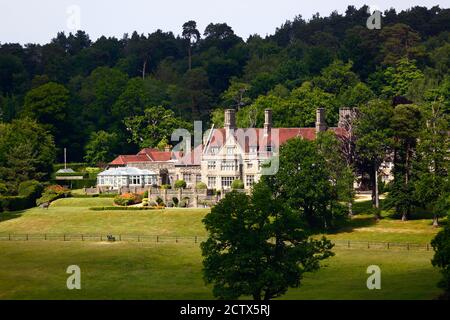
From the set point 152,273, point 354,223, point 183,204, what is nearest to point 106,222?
point 183,204

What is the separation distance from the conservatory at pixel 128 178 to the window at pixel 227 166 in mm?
10237

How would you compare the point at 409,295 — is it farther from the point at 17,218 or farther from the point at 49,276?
the point at 17,218

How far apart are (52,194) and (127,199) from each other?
10941 millimetres

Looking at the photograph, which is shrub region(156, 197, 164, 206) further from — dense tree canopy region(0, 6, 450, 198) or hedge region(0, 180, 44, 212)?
dense tree canopy region(0, 6, 450, 198)

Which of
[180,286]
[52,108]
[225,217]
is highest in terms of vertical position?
[52,108]

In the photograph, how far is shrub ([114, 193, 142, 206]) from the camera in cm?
11169

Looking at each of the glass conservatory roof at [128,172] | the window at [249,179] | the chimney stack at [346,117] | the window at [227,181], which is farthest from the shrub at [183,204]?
the chimney stack at [346,117]

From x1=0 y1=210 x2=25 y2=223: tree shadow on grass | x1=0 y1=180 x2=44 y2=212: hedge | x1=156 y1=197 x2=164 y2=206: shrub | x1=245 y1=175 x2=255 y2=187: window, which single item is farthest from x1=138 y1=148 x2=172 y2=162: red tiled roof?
x1=0 y1=210 x2=25 y2=223: tree shadow on grass

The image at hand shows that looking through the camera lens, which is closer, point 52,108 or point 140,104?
point 52,108

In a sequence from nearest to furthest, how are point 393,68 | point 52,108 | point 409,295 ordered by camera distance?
point 409,295 < point 52,108 < point 393,68

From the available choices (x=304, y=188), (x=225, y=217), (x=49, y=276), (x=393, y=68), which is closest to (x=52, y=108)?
(x=393, y=68)

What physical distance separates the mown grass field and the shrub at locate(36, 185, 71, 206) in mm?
6673

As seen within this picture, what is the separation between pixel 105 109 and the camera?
17688 cm
